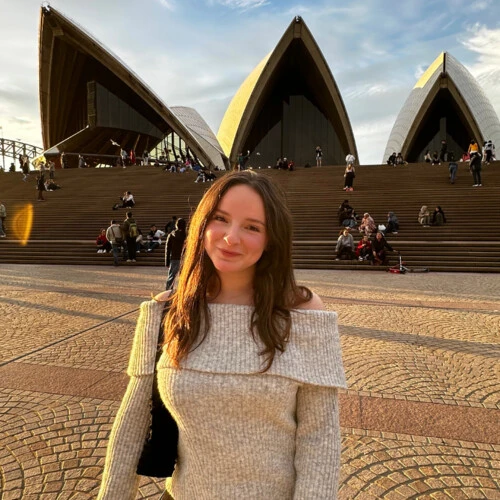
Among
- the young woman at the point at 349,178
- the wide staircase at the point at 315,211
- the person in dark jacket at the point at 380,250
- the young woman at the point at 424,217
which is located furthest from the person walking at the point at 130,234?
the young woman at the point at 349,178

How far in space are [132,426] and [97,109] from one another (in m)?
42.6

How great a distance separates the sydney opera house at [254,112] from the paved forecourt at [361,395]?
31547mm

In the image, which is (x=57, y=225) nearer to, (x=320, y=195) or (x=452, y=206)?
(x=320, y=195)

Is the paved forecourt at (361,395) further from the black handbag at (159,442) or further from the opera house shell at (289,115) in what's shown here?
the opera house shell at (289,115)

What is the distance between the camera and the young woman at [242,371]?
1.04 m

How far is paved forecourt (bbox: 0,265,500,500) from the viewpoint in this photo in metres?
2.16

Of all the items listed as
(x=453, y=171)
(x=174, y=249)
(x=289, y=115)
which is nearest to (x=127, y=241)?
(x=174, y=249)

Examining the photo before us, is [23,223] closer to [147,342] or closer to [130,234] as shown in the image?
[130,234]

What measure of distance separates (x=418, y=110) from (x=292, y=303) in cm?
4303

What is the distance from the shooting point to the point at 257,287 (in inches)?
46.4

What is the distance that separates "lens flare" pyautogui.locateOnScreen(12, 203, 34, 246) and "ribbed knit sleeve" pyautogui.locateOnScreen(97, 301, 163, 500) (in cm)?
1477

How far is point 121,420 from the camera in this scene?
1.17 m

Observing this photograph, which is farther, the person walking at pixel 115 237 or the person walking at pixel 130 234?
the person walking at pixel 130 234

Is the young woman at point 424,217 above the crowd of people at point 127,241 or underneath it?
above
